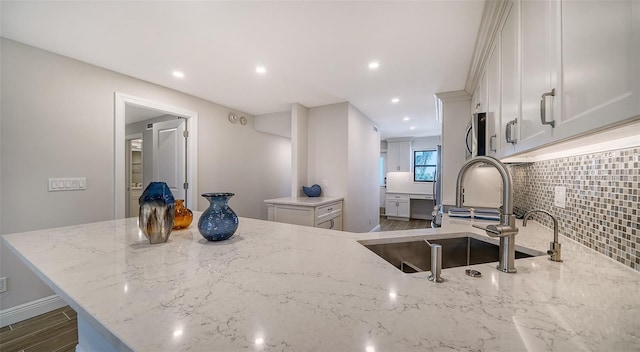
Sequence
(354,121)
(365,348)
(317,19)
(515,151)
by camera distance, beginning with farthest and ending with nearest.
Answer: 1. (354,121)
2. (317,19)
3. (515,151)
4. (365,348)

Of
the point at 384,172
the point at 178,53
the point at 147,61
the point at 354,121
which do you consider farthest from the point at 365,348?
the point at 384,172

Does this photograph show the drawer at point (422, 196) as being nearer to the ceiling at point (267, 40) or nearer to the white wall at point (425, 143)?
the white wall at point (425, 143)

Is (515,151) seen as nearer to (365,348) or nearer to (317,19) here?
(365,348)

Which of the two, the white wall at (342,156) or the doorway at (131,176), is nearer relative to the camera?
the white wall at (342,156)

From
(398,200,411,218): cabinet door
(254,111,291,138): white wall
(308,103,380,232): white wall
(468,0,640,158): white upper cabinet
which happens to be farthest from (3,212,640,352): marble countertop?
(398,200,411,218): cabinet door

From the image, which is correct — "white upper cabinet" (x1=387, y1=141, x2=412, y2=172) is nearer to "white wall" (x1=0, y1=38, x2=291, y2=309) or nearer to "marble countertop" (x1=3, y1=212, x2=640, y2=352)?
"white wall" (x1=0, y1=38, x2=291, y2=309)

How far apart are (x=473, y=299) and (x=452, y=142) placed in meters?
2.89

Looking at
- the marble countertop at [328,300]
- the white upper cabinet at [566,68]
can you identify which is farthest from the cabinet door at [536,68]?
the marble countertop at [328,300]

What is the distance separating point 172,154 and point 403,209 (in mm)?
5362

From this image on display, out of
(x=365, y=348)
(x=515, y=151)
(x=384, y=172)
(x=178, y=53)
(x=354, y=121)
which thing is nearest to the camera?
(x=365, y=348)

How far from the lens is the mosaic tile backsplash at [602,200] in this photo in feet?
2.59

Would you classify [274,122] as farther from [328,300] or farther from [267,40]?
[328,300]

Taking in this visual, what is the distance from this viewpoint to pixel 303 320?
1.67 ft

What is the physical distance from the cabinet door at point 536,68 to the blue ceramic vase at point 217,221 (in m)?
1.36
